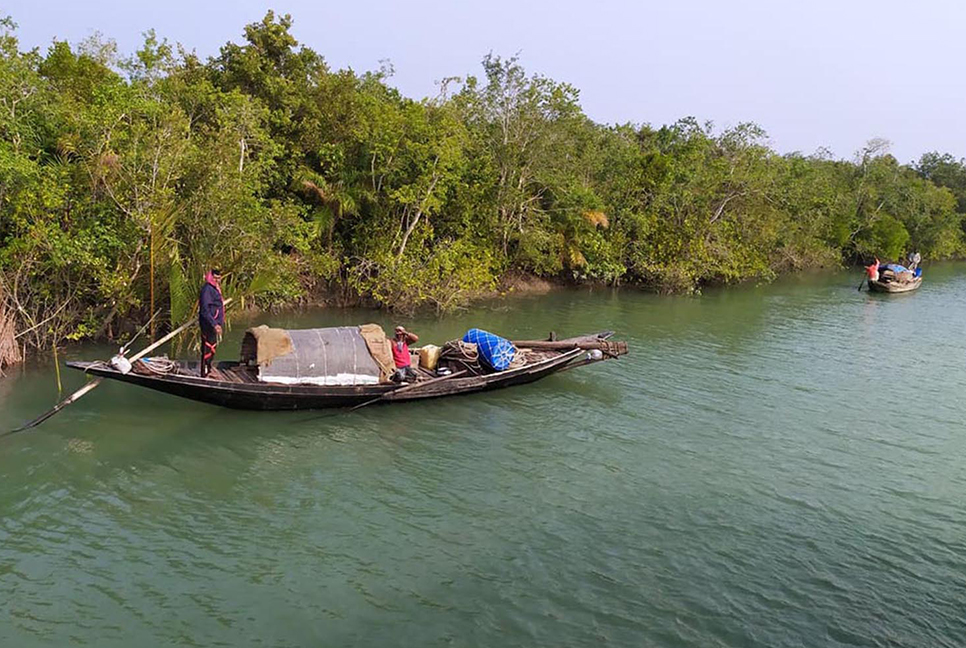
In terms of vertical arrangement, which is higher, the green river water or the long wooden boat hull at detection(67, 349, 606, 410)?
the long wooden boat hull at detection(67, 349, 606, 410)

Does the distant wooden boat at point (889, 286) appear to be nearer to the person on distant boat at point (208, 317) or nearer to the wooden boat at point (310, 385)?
the wooden boat at point (310, 385)

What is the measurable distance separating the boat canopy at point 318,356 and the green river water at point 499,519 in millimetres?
687

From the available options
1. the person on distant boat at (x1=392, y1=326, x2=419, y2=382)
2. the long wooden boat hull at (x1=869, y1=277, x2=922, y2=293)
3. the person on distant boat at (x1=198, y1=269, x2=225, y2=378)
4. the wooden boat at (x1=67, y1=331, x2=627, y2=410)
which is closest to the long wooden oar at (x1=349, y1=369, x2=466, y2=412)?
the wooden boat at (x1=67, y1=331, x2=627, y2=410)

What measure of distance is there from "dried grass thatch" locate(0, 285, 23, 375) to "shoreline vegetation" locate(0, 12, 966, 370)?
0.04m

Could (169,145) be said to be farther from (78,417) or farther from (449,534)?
(449,534)

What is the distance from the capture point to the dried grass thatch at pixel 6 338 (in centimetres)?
1253

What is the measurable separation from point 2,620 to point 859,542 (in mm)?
8855

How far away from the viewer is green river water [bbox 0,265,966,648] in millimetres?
6328

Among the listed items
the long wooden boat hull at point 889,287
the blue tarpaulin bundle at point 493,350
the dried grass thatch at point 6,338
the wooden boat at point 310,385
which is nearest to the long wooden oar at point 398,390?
the wooden boat at point 310,385

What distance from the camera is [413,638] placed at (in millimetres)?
6031

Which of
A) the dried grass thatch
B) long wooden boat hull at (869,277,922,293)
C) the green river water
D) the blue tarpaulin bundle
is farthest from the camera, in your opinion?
long wooden boat hull at (869,277,922,293)

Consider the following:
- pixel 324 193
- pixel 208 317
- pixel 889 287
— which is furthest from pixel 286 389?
pixel 889 287

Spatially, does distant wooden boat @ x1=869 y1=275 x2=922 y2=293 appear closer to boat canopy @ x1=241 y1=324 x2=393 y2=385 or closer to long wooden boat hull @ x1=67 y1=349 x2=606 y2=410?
long wooden boat hull @ x1=67 y1=349 x2=606 y2=410

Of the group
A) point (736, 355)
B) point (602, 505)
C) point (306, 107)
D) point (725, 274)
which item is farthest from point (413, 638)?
point (725, 274)
